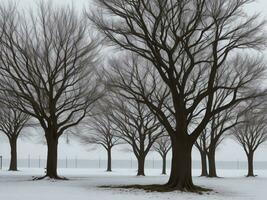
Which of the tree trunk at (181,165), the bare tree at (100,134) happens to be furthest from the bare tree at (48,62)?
the bare tree at (100,134)

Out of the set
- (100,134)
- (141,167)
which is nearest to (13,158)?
(100,134)

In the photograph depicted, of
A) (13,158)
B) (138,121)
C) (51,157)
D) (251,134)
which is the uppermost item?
(138,121)

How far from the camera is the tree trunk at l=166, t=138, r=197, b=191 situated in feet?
75.3

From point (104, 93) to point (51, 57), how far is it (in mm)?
4457

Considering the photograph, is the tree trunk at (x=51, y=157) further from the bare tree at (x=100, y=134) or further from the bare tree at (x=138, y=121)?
the bare tree at (x=100, y=134)

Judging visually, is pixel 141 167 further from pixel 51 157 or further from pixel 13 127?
pixel 13 127

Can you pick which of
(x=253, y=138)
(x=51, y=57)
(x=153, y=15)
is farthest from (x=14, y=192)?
(x=253, y=138)

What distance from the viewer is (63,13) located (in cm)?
2912

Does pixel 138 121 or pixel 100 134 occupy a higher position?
pixel 138 121

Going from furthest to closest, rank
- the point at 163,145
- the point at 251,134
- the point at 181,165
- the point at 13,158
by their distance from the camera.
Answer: the point at 163,145
the point at 251,134
the point at 13,158
the point at 181,165

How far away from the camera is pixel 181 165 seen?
2341cm

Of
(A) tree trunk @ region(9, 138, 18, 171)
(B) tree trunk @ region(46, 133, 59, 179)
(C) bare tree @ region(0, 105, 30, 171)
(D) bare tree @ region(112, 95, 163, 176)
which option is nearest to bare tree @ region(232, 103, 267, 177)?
(D) bare tree @ region(112, 95, 163, 176)

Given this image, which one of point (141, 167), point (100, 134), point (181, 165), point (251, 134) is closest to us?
point (181, 165)

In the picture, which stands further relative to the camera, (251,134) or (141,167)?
(251,134)
